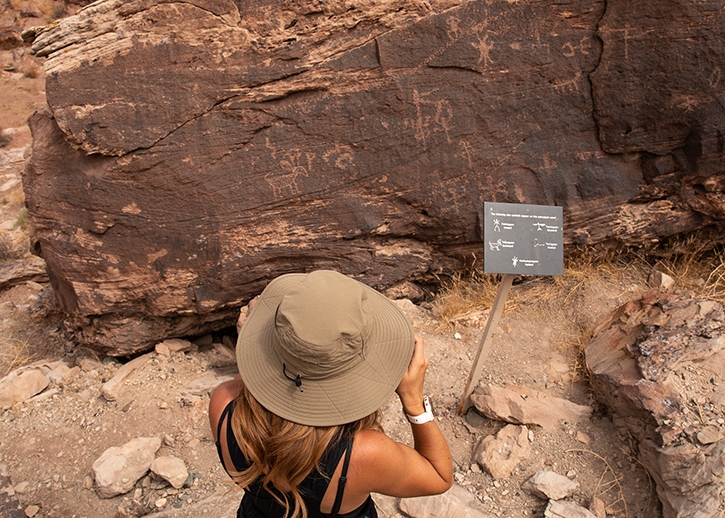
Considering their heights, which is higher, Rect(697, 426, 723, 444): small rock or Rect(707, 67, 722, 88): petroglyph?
Rect(707, 67, 722, 88): petroglyph

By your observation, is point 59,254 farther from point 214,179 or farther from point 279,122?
point 279,122

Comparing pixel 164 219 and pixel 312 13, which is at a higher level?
pixel 312 13

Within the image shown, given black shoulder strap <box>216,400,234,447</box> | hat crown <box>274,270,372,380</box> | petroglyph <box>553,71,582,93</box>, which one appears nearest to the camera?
hat crown <box>274,270,372,380</box>

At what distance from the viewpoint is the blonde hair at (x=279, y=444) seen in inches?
45.9

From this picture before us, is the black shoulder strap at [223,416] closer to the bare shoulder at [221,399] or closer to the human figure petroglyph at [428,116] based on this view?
the bare shoulder at [221,399]

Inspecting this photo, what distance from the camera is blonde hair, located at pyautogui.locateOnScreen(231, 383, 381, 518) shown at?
1167 mm

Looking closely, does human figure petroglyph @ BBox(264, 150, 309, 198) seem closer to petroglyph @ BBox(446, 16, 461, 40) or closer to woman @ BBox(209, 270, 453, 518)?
petroglyph @ BBox(446, 16, 461, 40)

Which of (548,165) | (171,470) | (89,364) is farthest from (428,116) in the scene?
(89,364)

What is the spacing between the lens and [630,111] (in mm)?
3273

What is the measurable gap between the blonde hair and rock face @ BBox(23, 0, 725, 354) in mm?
2135

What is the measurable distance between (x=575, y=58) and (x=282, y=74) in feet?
5.88

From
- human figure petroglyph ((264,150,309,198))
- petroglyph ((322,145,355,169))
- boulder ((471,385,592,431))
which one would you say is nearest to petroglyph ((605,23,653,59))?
petroglyph ((322,145,355,169))

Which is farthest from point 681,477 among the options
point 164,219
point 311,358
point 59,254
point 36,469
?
point 59,254

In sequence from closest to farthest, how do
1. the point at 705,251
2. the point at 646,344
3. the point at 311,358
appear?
1. the point at 311,358
2. the point at 646,344
3. the point at 705,251
